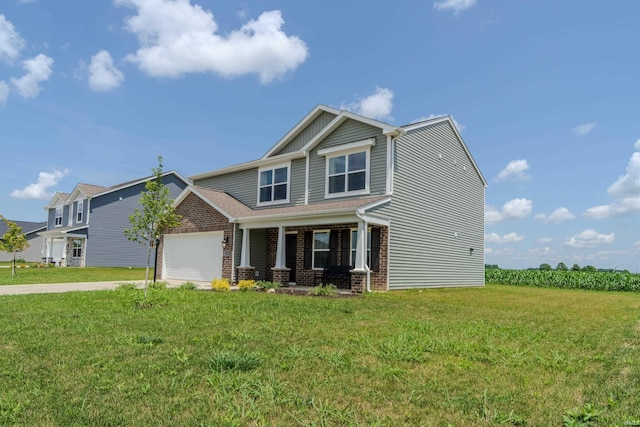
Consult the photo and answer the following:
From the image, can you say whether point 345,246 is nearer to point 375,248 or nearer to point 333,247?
point 333,247

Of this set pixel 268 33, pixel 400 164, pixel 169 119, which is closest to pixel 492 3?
pixel 400 164

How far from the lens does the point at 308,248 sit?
17.1 meters

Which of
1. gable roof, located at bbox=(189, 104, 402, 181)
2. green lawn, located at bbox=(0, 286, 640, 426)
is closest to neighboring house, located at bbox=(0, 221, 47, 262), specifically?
gable roof, located at bbox=(189, 104, 402, 181)

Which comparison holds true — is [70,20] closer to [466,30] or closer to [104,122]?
[104,122]

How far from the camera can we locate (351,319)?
7891 millimetres

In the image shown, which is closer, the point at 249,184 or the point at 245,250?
the point at 245,250

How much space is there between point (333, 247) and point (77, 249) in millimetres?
26866

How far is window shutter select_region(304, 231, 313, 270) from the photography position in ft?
55.7

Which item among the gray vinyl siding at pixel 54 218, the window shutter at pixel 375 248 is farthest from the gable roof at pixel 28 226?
the window shutter at pixel 375 248

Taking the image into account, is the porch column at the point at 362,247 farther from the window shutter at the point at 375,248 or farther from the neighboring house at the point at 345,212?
the window shutter at the point at 375,248

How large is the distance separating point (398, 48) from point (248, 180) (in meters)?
9.36

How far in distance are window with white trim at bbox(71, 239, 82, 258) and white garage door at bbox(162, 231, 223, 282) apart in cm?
1736

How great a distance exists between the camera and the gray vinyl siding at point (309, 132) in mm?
18266

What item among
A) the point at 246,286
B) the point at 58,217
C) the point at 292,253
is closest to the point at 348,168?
the point at 292,253
